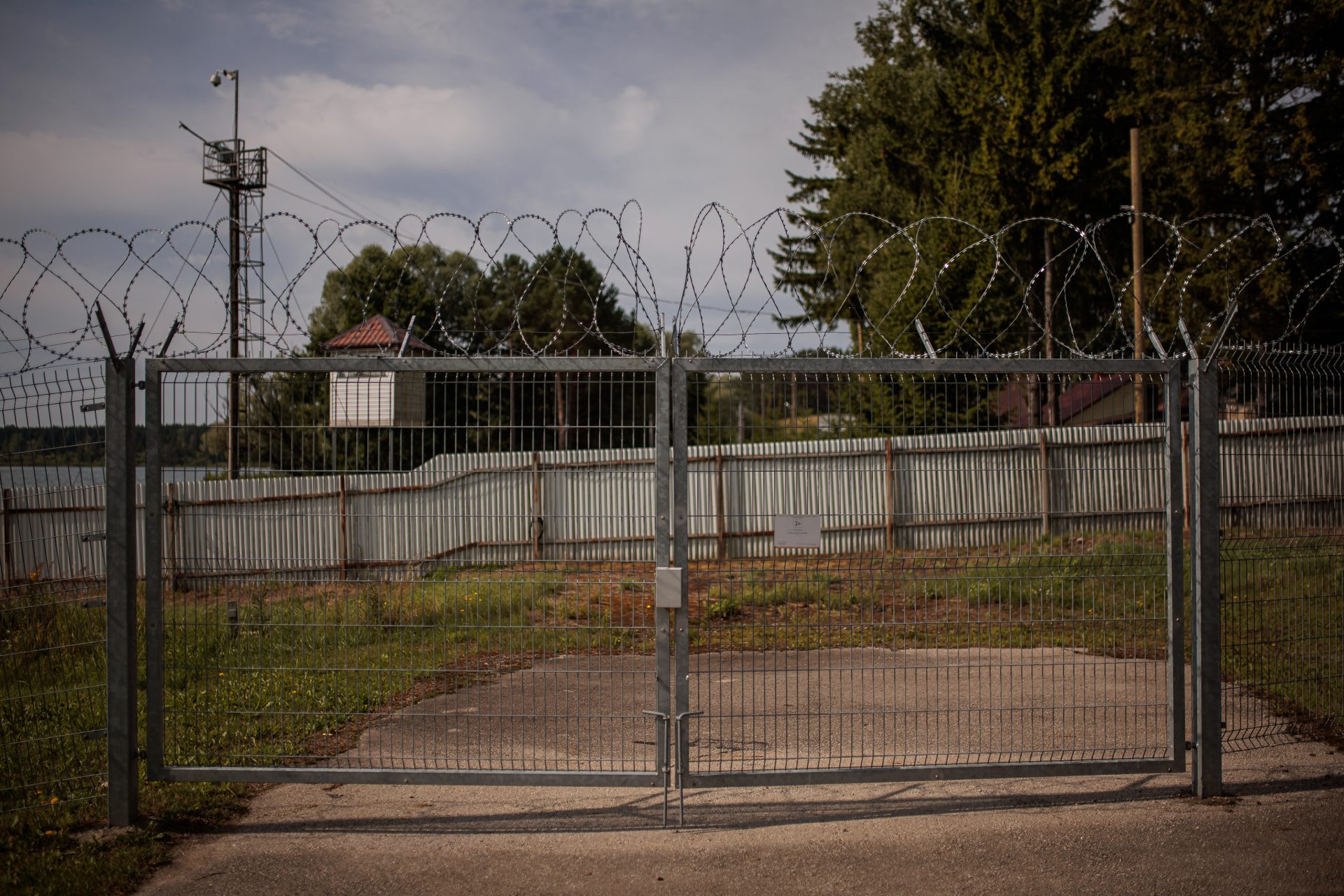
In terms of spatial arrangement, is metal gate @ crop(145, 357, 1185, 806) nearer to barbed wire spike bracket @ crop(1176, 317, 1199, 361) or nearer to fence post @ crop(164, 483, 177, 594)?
fence post @ crop(164, 483, 177, 594)

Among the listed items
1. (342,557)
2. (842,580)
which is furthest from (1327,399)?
(342,557)

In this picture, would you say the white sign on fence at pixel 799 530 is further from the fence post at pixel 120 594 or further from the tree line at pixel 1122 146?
the tree line at pixel 1122 146

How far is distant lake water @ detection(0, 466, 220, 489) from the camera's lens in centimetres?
501

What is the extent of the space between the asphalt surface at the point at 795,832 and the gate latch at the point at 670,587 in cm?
49

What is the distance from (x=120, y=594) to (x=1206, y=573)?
19.1ft

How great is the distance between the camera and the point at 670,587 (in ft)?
15.6

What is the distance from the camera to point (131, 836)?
4613 millimetres

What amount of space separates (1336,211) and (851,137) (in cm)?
1610

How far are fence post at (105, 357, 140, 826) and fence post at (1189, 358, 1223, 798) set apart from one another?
18.7 feet

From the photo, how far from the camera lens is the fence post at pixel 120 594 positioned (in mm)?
4758

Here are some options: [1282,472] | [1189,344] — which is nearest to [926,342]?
[1189,344]

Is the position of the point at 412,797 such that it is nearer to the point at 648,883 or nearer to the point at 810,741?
the point at 648,883

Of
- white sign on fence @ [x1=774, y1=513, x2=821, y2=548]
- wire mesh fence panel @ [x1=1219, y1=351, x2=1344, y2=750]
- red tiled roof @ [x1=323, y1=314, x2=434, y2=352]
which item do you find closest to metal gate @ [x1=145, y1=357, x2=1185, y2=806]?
A: white sign on fence @ [x1=774, y1=513, x2=821, y2=548]

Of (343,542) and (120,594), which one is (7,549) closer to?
(120,594)
